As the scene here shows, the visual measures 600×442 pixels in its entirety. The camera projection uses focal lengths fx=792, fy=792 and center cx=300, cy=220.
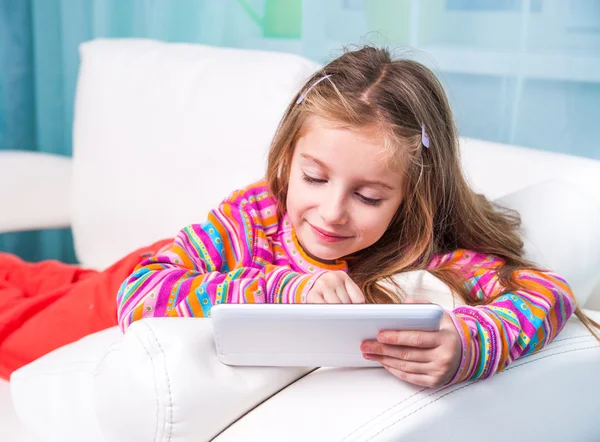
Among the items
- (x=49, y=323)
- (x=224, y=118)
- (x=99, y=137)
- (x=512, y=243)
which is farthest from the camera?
(x=99, y=137)

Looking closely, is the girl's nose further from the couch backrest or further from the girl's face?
the couch backrest

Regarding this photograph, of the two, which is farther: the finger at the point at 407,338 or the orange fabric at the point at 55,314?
the orange fabric at the point at 55,314

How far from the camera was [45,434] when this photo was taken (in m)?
1.04

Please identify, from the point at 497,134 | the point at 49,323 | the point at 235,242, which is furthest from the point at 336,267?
the point at 497,134

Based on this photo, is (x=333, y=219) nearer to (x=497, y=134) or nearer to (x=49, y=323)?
(x=49, y=323)

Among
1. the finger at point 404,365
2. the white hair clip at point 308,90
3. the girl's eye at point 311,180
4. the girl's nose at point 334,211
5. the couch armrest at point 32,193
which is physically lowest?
the couch armrest at point 32,193

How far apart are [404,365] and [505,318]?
0.19 metres

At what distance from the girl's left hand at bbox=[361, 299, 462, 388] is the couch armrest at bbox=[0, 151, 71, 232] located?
1.22 metres

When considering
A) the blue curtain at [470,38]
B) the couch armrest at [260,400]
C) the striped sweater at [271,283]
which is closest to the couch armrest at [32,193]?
the blue curtain at [470,38]

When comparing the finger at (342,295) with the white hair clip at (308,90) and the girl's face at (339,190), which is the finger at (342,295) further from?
the white hair clip at (308,90)

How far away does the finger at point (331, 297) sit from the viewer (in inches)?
37.2

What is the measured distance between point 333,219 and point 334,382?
10.2 inches

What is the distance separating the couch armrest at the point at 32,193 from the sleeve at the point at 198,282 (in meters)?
0.79

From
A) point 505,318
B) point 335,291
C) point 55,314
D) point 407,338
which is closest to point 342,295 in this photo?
point 335,291
